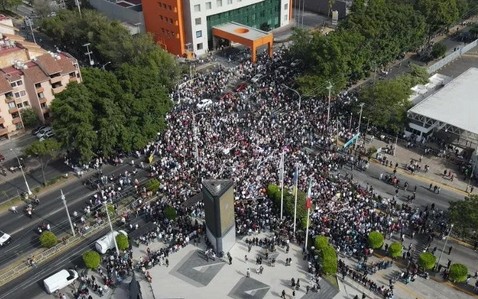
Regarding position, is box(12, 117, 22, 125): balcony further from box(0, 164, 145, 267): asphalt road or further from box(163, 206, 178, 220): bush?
box(163, 206, 178, 220): bush

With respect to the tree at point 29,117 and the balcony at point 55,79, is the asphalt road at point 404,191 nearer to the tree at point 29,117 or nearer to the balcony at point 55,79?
the balcony at point 55,79

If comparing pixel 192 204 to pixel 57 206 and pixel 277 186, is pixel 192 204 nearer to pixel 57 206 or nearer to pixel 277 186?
pixel 277 186

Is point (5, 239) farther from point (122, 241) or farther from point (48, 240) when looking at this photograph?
point (122, 241)

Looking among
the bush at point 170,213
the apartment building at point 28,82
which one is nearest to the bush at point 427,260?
the bush at point 170,213

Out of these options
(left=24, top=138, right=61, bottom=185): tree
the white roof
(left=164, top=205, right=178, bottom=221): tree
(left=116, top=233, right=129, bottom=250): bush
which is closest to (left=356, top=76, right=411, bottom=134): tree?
the white roof

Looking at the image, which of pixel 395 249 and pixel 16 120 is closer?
pixel 395 249

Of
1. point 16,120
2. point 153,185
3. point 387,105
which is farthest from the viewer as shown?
point 16,120

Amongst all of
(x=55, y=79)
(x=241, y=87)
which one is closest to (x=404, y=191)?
(x=241, y=87)
